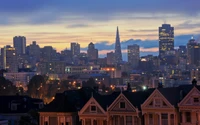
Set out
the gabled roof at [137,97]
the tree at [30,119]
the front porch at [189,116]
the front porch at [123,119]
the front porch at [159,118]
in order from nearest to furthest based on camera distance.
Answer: the front porch at [189,116] → the front porch at [159,118] → the front porch at [123,119] → the gabled roof at [137,97] → the tree at [30,119]

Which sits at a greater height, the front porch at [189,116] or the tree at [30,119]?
the front porch at [189,116]

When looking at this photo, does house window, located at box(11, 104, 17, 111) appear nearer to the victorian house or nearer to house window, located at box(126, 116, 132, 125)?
the victorian house

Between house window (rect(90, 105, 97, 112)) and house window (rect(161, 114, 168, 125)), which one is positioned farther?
house window (rect(90, 105, 97, 112))

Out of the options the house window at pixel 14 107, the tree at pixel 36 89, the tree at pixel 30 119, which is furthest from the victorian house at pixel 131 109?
the tree at pixel 36 89

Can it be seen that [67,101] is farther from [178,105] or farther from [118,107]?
[178,105]

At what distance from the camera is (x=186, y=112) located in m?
46.1

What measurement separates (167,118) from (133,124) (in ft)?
8.44

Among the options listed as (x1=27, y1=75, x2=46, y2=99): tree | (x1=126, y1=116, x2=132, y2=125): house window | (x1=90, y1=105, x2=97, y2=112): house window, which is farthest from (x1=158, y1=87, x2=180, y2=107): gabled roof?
(x1=27, y1=75, x2=46, y2=99): tree

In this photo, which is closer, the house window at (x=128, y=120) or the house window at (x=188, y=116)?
the house window at (x=188, y=116)

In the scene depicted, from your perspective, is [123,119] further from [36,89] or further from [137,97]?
[36,89]

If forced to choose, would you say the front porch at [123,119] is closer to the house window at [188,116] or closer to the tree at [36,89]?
the house window at [188,116]

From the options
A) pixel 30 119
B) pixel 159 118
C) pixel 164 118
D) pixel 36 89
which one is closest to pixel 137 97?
pixel 159 118

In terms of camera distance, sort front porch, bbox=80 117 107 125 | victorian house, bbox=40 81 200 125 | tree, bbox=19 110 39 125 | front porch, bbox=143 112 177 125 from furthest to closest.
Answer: tree, bbox=19 110 39 125 → front porch, bbox=80 117 107 125 → front porch, bbox=143 112 177 125 → victorian house, bbox=40 81 200 125

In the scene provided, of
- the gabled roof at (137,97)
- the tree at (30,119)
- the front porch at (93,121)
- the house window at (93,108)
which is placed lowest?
the tree at (30,119)
